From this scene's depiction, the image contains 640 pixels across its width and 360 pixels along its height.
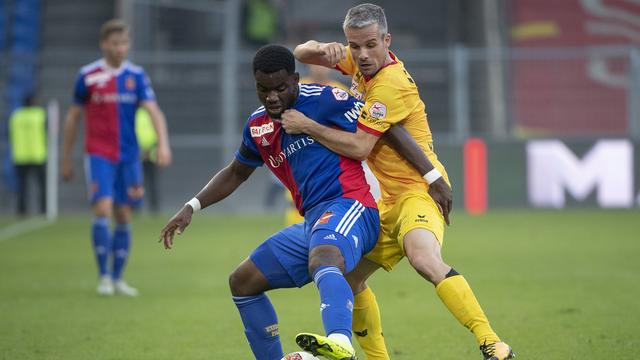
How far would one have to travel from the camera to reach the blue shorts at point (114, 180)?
1072 cm

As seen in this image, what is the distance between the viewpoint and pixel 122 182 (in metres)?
11.0

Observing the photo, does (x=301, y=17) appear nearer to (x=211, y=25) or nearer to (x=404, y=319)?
(x=211, y=25)

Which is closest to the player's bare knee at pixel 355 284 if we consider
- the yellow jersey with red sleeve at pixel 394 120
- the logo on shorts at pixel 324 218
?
the yellow jersey with red sleeve at pixel 394 120

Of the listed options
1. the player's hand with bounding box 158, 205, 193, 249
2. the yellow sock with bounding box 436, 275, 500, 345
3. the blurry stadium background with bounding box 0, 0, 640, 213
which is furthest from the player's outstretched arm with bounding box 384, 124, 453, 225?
the blurry stadium background with bounding box 0, 0, 640, 213

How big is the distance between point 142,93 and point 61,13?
51.6 ft

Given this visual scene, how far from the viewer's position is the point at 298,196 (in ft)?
20.2

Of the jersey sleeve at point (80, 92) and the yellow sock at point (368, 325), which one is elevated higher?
the jersey sleeve at point (80, 92)

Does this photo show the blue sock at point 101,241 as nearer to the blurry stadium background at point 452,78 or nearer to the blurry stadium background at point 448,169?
the blurry stadium background at point 448,169

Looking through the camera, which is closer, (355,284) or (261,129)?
(261,129)

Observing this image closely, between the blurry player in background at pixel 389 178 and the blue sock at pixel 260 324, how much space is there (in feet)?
1.76

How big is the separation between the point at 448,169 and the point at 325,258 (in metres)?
15.3

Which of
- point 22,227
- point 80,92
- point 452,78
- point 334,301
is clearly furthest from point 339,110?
point 452,78

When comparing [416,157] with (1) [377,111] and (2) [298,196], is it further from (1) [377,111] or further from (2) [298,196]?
(2) [298,196]

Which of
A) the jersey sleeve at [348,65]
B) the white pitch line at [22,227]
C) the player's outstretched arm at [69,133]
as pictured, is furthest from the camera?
the white pitch line at [22,227]
